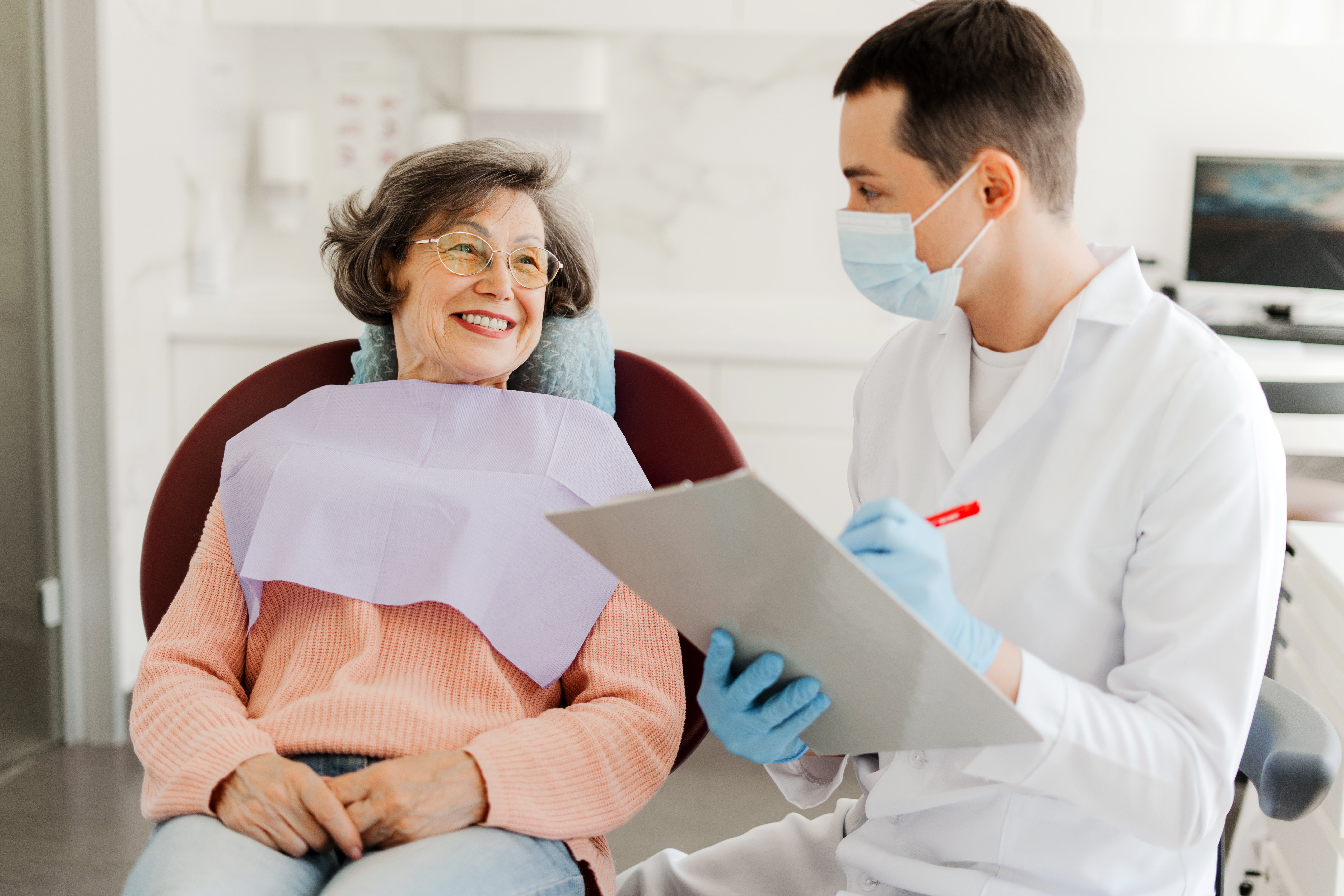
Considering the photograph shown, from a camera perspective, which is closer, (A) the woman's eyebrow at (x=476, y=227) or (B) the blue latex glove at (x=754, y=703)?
(B) the blue latex glove at (x=754, y=703)

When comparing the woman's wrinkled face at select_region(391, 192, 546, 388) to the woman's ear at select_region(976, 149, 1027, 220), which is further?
the woman's wrinkled face at select_region(391, 192, 546, 388)

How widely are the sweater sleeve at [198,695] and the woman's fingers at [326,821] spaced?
0.09 metres

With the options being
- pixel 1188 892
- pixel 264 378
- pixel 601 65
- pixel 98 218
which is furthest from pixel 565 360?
pixel 601 65

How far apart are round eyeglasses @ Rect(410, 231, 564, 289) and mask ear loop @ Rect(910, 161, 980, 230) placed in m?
Answer: 0.56

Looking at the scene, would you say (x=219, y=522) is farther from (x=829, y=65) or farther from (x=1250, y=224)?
(x=1250, y=224)

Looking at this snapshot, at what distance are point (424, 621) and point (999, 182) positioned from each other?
764 millimetres

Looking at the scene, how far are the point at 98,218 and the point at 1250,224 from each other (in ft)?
9.13

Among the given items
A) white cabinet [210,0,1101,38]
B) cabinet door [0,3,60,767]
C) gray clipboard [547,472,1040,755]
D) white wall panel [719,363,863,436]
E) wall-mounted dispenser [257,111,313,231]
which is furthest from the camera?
wall-mounted dispenser [257,111,313,231]

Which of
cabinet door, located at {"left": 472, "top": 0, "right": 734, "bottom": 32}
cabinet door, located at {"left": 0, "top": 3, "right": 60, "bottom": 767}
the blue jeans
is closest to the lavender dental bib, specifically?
the blue jeans

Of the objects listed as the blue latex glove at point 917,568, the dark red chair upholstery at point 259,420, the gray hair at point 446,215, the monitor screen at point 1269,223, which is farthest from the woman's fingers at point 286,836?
the monitor screen at point 1269,223

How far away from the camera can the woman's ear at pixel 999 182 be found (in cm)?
109

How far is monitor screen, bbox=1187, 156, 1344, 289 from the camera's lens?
9.80ft

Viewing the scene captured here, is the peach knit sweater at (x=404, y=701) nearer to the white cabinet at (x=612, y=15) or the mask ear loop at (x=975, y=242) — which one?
the mask ear loop at (x=975, y=242)

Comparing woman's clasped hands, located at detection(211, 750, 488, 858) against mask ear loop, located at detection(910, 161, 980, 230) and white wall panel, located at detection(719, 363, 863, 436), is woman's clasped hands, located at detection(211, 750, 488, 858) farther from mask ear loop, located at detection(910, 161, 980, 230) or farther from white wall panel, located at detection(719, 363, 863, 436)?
white wall panel, located at detection(719, 363, 863, 436)
